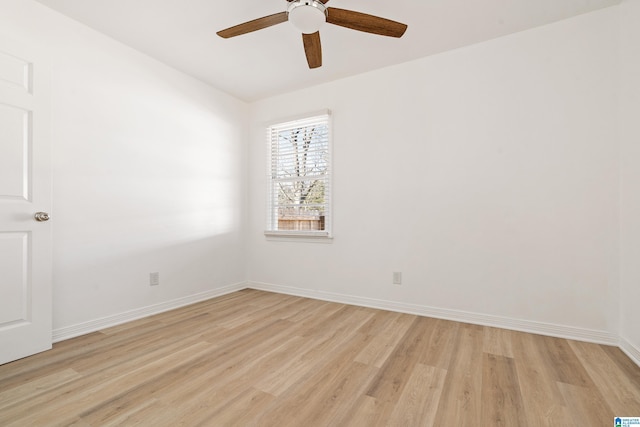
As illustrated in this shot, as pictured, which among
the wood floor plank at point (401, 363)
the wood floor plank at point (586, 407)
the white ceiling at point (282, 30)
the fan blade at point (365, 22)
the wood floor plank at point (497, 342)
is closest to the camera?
the wood floor plank at point (586, 407)

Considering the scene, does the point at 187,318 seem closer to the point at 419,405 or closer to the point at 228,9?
the point at 419,405

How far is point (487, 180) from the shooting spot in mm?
2725

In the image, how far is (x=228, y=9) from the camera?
92.0 inches

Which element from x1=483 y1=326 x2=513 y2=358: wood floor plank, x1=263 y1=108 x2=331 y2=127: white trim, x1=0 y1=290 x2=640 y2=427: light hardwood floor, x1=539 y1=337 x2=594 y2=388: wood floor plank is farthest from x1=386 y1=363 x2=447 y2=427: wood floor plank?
x1=263 y1=108 x2=331 y2=127: white trim

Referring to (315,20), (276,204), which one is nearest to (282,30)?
(315,20)

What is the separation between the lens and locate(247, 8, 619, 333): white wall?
7.75 ft

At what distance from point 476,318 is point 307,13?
280 cm

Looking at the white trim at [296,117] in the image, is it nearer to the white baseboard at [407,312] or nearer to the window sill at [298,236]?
the window sill at [298,236]

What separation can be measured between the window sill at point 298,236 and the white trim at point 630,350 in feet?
8.35

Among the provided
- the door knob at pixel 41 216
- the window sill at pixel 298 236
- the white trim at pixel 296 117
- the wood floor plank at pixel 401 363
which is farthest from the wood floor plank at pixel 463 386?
the door knob at pixel 41 216

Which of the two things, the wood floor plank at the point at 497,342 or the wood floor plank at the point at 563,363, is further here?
the wood floor plank at the point at 497,342

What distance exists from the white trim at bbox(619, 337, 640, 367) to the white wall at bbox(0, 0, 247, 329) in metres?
3.78

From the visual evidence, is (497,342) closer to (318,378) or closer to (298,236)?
(318,378)

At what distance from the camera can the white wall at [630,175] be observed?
2.05m
